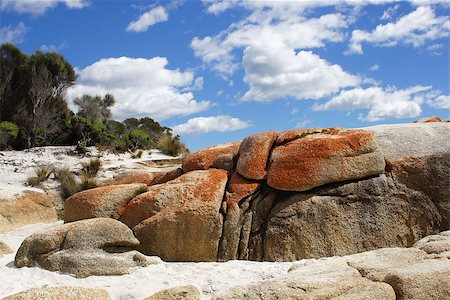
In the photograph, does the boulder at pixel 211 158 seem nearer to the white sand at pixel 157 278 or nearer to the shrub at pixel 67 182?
the white sand at pixel 157 278

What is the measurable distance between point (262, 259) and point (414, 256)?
9.10ft

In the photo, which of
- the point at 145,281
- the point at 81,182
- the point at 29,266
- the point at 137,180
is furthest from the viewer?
the point at 81,182

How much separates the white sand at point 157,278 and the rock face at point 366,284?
116 centimetres

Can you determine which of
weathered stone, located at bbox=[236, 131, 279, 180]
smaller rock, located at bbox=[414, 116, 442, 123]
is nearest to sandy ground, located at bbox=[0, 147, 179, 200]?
weathered stone, located at bbox=[236, 131, 279, 180]

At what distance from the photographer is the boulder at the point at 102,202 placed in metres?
9.33

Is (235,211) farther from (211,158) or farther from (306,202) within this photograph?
(211,158)

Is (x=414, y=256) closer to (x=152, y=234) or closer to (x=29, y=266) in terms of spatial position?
(x=152, y=234)

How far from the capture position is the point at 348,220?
345 inches

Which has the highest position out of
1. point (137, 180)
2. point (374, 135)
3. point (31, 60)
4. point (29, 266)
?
point (31, 60)

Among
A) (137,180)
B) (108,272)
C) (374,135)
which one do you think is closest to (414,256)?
(374,135)

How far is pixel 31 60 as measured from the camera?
2938 cm

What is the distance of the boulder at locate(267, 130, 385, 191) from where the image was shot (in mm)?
8898

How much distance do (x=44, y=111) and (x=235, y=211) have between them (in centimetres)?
2211

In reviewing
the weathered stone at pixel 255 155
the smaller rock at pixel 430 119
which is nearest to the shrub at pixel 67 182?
the weathered stone at pixel 255 155
